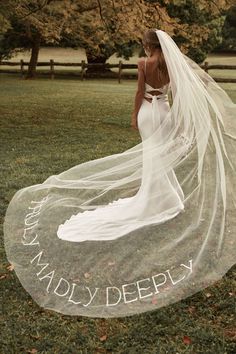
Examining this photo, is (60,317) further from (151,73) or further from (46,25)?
(46,25)

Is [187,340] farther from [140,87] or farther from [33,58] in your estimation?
[33,58]

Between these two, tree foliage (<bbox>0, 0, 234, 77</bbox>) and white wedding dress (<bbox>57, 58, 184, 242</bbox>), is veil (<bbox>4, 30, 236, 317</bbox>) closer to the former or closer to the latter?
white wedding dress (<bbox>57, 58, 184, 242</bbox>)

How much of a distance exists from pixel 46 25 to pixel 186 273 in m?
14.9

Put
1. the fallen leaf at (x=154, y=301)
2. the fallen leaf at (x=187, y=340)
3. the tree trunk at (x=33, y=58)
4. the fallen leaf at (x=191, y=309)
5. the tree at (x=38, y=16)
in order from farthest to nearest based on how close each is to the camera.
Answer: the tree trunk at (x=33, y=58)
the tree at (x=38, y=16)
the fallen leaf at (x=191, y=309)
the fallen leaf at (x=154, y=301)
the fallen leaf at (x=187, y=340)

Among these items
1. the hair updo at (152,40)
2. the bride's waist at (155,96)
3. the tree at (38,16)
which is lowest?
the tree at (38,16)

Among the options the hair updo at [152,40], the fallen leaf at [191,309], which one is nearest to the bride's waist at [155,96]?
the hair updo at [152,40]

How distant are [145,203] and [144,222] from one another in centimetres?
28

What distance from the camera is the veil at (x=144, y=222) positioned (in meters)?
4.21

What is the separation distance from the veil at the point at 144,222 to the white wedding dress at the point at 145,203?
0.7 inches

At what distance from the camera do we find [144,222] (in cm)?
530

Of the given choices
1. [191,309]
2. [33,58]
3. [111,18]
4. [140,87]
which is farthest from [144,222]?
[33,58]

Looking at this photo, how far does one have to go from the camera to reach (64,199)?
5.84 metres

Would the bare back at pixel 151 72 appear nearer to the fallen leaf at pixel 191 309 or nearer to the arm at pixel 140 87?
the arm at pixel 140 87

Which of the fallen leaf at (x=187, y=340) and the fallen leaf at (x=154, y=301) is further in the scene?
the fallen leaf at (x=154, y=301)
